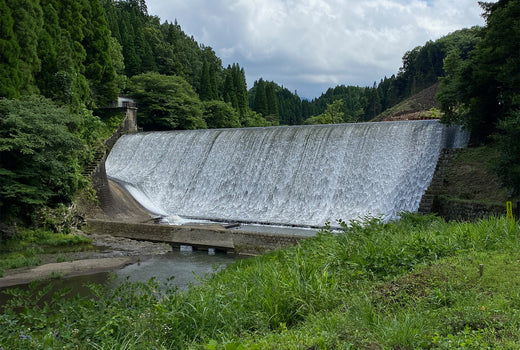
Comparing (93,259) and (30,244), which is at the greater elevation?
(30,244)

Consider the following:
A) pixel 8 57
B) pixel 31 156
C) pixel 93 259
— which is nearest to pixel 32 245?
pixel 93 259

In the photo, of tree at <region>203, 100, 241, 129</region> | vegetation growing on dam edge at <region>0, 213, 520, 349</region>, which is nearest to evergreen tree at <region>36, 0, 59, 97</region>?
vegetation growing on dam edge at <region>0, 213, 520, 349</region>

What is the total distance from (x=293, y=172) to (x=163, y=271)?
9601mm

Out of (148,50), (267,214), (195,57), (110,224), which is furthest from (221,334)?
(195,57)

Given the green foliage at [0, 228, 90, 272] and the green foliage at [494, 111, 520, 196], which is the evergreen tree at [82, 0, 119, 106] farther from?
the green foliage at [494, 111, 520, 196]

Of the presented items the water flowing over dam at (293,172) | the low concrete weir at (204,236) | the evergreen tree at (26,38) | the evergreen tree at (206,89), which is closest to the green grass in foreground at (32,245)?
the low concrete weir at (204,236)

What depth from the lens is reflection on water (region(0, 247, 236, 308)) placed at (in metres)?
8.68

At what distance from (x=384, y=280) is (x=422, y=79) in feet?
195

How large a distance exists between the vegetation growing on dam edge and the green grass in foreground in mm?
7222

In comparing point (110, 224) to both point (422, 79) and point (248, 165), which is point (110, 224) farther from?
point (422, 79)

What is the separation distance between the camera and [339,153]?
18.1m

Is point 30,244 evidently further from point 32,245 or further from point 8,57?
point 8,57

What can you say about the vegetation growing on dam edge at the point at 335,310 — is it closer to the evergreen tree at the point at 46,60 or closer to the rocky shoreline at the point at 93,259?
the rocky shoreline at the point at 93,259

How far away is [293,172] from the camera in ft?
61.5
